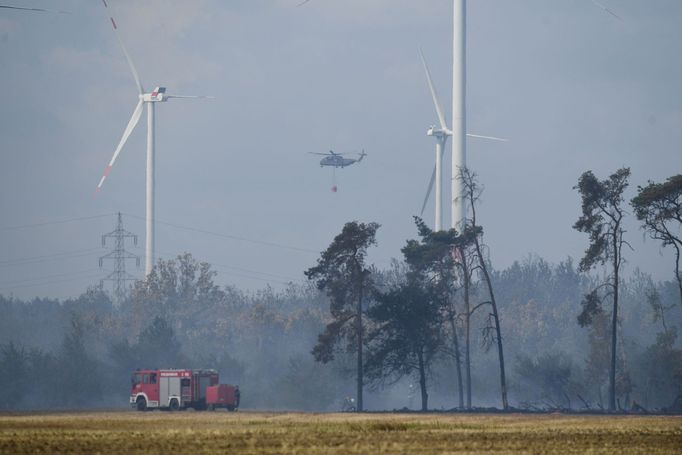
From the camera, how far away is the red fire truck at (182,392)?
92.2 meters

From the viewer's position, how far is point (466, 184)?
107 metres

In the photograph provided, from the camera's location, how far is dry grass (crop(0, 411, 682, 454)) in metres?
41.2

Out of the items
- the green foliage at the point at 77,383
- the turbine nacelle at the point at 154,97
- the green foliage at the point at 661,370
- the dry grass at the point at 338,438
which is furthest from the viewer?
the turbine nacelle at the point at 154,97

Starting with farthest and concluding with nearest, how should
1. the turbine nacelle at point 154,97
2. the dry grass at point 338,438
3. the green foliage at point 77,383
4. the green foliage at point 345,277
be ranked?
the turbine nacelle at point 154,97
the green foliage at point 77,383
the green foliage at point 345,277
the dry grass at point 338,438

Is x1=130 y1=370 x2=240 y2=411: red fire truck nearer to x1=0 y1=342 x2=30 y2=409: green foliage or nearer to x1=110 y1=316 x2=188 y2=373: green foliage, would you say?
x1=0 y1=342 x2=30 y2=409: green foliage

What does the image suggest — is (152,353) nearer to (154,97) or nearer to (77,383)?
(77,383)

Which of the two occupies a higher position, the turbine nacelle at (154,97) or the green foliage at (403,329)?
the turbine nacelle at (154,97)

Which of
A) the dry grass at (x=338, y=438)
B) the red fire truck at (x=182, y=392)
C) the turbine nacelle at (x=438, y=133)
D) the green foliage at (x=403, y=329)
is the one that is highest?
the turbine nacelle at (x=438, y=133)

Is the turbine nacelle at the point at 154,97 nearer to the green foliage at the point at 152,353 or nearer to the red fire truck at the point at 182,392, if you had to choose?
the green foliage at the point at 152,353

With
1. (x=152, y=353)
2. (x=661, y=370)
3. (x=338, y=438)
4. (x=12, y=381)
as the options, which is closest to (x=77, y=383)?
(x=12, y=381)

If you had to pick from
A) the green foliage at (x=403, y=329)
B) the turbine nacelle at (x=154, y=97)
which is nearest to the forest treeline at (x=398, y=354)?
the green foliage at (x=403, y=329)

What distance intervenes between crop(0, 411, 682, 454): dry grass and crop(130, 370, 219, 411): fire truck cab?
91.9ft

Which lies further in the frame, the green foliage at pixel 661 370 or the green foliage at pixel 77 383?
the green foliage at pixel 77 383

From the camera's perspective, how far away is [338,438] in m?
46.6
